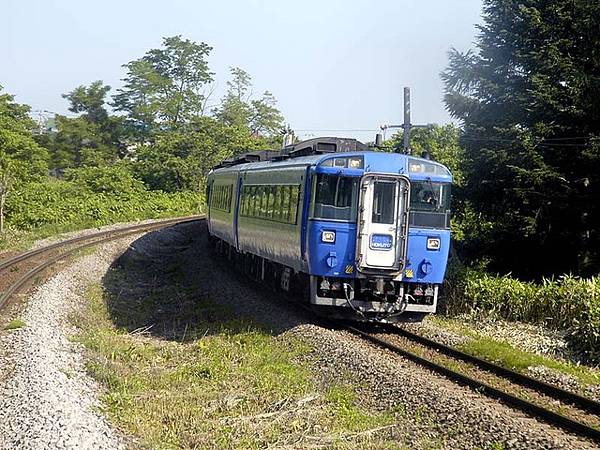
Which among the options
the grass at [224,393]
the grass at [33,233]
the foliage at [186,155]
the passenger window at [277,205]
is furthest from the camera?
the foliage at [186,155]

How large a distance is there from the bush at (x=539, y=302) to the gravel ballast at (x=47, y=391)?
777cm

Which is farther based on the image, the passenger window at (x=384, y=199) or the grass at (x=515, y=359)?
the passenger window at (x=384, y=199)

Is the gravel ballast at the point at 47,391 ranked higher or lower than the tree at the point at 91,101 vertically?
lower

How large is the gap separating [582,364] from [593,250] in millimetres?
5983

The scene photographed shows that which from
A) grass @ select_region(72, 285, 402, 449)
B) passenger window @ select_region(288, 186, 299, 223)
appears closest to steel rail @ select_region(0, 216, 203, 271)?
grass @ select_region(72, 285, 402, 449)

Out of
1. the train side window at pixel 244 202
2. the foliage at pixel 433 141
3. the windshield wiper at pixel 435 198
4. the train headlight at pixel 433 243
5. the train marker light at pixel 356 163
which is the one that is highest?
the foliage at pixel 433 141

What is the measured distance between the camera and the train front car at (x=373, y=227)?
12508 millimetres

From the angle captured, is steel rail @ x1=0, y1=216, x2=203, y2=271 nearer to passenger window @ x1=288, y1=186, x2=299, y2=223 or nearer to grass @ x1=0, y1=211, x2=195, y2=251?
grass @ x1=0, y1=211, x2=195, y2=251

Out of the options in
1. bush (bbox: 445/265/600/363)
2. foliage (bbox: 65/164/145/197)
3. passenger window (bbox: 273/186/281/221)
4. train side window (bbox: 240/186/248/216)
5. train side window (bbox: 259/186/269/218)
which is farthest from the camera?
foliage (bbox: 65/164/145/197)

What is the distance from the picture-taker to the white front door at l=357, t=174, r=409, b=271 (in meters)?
12.5

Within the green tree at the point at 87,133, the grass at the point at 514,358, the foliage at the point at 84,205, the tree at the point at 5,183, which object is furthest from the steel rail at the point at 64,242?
the green tree at the point at 87,133

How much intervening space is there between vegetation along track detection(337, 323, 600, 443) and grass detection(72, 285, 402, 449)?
1.31 metres

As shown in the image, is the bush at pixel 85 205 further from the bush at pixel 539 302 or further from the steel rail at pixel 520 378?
the steel rail at pixel 520 378

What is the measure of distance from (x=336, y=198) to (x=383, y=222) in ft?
2.81
